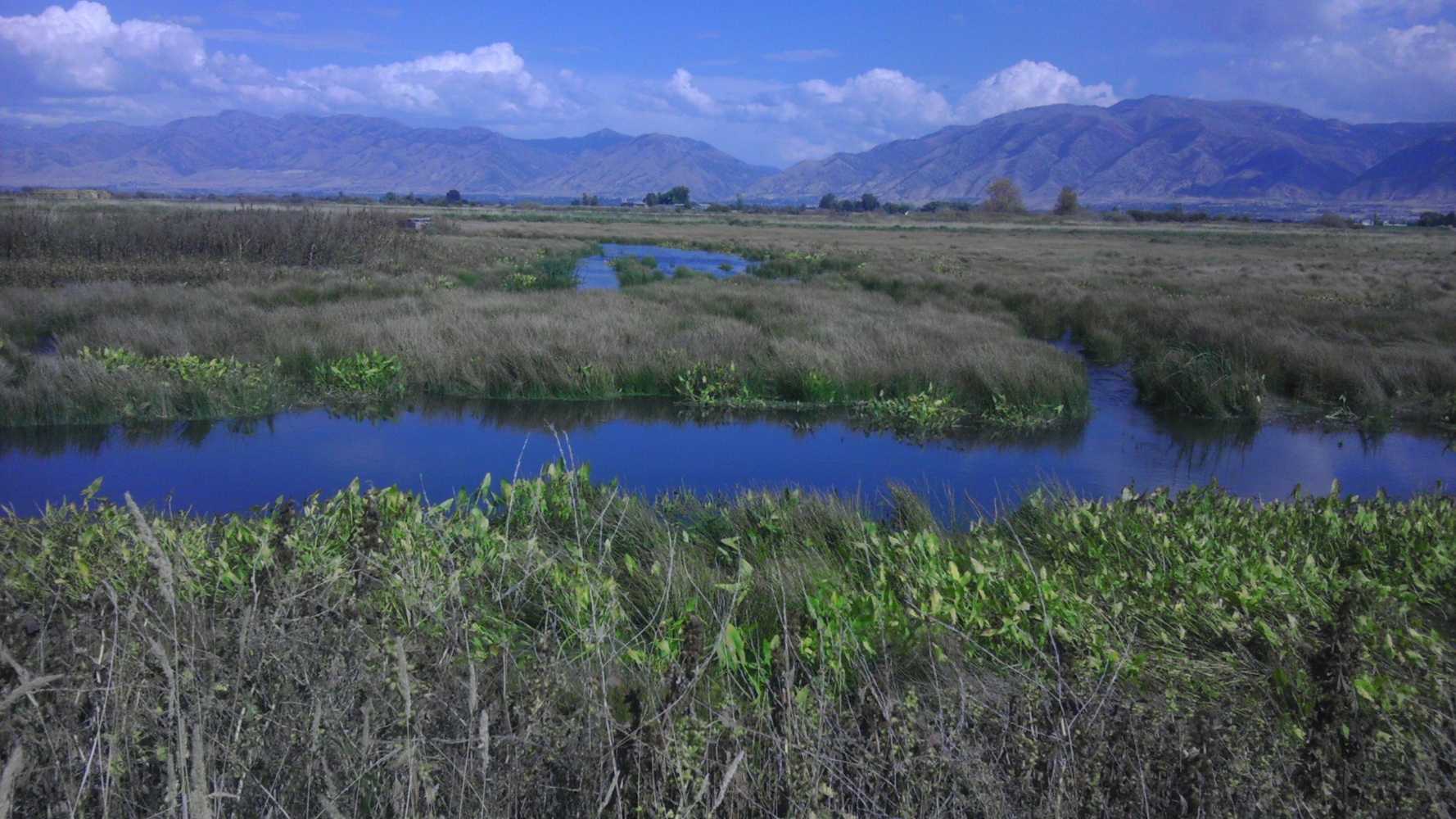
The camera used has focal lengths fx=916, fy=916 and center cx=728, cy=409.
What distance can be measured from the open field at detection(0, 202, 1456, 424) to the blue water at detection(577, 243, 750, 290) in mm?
1948

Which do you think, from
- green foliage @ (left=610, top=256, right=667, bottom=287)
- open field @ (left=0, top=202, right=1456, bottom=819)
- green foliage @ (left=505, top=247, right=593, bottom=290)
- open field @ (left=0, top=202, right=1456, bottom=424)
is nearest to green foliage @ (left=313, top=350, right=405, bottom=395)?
open field @ (left=0, top=202, right=1456, bottom=424)

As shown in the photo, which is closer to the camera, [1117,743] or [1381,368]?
[1117,743]

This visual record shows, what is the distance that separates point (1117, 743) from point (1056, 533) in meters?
3.08

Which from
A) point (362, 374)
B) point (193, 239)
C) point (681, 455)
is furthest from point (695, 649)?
point (193, 239)

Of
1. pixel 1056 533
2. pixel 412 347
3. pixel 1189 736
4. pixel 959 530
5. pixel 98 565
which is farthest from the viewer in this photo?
pixel 412 347

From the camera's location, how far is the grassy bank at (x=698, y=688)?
108 inches

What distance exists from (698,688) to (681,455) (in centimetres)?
687

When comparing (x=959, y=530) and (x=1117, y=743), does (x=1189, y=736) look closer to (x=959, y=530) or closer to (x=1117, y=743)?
(x=1117, y=743)

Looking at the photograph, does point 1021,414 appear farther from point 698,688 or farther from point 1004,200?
point 1004,200

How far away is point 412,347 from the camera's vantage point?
1328cm

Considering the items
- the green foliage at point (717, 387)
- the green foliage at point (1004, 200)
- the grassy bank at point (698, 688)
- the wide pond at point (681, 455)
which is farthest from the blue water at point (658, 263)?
the green foliage at point (1004, 200)

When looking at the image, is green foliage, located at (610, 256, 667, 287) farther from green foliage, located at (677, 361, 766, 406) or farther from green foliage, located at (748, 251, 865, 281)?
green foliage, located at (677, 361, 766, 406)

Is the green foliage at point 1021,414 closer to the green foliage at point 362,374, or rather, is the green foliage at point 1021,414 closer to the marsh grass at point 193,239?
the green foliage at point 362,374

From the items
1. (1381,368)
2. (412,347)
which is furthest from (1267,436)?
(412,347)
